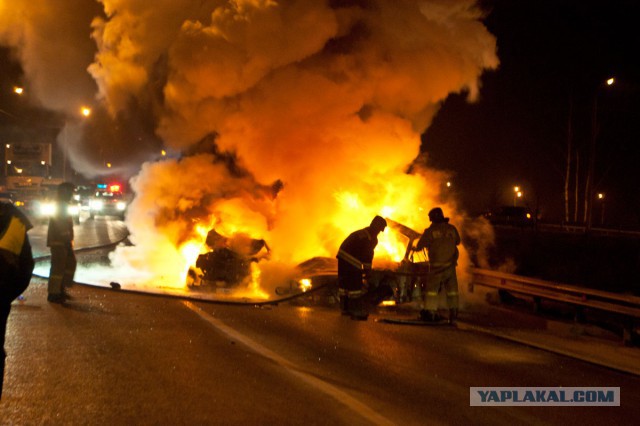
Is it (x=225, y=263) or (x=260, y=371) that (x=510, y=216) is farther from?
(x=260, y=371)

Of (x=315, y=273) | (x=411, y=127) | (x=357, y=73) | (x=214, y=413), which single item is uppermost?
(x=357, y=73)

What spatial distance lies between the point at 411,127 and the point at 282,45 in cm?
337

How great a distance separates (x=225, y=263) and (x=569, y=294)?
6264mm

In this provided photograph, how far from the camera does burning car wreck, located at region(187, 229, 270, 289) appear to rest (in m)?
13.3

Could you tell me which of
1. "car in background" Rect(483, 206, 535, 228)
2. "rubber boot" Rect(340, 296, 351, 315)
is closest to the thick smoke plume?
"rubber boot" Rect(340, 296, 351, 315)

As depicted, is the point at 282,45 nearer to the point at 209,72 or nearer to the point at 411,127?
the point at 209,72

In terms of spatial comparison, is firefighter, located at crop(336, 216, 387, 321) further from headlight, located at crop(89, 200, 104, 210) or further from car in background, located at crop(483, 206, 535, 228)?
headlight, located at crop(89, 200, 104, 210)

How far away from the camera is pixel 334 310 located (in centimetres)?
1107

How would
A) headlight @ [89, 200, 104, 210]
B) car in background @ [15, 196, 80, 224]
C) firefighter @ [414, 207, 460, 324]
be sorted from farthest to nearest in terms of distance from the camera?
1. headlight @ [89, 200, 104, 210]
2. car in background @ [15, 196, 80, 224]
3. firefighter @ [414, 207, 460, 324]

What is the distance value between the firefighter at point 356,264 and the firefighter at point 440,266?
2.35 ft

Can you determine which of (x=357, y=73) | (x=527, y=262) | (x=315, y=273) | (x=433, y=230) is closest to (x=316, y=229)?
(x=315, y=273)

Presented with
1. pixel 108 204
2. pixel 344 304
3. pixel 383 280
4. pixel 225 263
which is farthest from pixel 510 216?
pixel 344 304

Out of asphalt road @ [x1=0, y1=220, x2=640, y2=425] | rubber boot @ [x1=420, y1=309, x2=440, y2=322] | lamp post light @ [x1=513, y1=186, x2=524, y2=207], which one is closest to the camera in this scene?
asphalt road @ [x1=0, y1=220, x2=640, y2=425]

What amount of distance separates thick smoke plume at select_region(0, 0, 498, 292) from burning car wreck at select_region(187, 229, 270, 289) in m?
0.62
